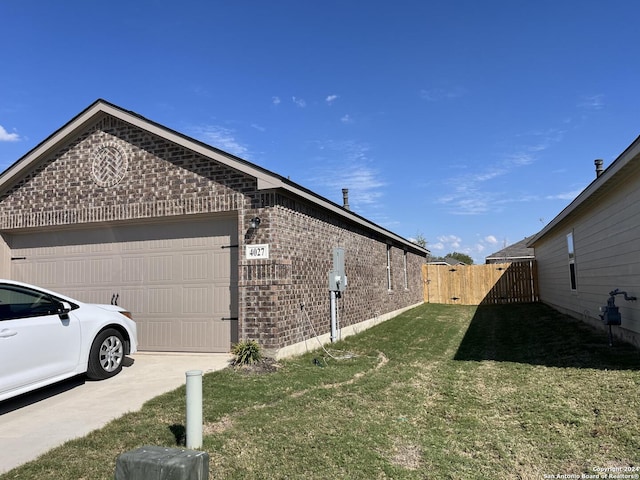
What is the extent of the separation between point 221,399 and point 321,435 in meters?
1.74

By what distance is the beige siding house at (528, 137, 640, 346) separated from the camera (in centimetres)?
788

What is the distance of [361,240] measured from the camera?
1348 centimetres

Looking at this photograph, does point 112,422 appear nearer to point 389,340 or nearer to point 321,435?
point 321,435

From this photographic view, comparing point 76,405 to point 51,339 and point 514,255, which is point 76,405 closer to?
point 51,339

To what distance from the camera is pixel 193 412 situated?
13.6ft

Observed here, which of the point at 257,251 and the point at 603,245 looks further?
the point at 603,245

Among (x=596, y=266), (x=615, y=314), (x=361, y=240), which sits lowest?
(x=615, y=314)

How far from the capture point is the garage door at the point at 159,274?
8.52 meters

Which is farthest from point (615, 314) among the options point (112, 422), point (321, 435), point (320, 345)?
point (112, 422)

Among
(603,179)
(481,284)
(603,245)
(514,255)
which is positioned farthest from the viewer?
(514,255)

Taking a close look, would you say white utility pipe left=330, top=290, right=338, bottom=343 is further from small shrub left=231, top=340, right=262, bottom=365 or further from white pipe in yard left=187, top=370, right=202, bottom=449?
white pipe in yard left=187, top=370, right=202, bottom=449

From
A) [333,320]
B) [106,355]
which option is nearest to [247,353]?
[106,355]

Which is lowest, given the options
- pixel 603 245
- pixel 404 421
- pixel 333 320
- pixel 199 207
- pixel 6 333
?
pixel 404 421

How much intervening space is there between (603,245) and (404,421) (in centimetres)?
745
